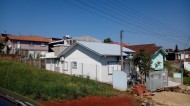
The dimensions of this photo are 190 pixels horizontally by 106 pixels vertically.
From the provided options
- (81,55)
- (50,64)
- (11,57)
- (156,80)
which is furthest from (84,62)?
(11,57)

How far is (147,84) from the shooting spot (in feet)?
73.6

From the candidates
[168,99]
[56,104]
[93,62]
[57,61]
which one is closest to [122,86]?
[168,99]

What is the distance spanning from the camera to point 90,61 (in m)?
27.2

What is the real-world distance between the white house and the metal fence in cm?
513

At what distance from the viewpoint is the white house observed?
26.0 meters

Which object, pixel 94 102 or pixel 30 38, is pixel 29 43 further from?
pixel 94 102

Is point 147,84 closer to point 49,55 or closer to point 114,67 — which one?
point 114,67

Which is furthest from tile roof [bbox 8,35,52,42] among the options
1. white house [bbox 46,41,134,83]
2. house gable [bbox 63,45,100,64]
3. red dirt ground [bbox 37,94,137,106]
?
red dirt ground [bbox 37,94,137,106]

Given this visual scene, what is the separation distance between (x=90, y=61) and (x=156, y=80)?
747 centimetres

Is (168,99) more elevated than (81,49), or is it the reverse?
(81,49)

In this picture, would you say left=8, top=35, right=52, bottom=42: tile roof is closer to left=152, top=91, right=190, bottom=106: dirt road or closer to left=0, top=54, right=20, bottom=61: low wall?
left=0, top=54, right=20, bottom=61: low wall

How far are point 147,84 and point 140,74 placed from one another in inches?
79.1

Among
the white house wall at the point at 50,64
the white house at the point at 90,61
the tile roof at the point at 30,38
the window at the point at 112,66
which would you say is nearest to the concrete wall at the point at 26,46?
the tile roof at the point at 30,38

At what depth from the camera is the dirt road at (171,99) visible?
18.8m
